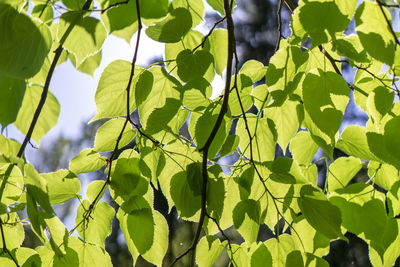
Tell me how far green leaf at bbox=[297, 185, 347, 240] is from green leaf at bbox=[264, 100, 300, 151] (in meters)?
0.08

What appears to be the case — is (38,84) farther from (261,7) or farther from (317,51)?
(261,7)

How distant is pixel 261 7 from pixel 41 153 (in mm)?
2929

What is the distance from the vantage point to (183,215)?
39cm

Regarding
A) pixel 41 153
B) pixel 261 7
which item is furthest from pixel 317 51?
pixel 41 153

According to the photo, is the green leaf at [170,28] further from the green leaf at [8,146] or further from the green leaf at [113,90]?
the green leaf at [8,146]

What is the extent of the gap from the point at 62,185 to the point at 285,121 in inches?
9.0

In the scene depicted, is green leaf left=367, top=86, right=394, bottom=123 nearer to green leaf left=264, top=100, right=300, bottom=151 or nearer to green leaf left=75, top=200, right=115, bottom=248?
green leaf left=264, top=100, right=300, bottom=151

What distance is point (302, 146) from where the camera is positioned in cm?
48

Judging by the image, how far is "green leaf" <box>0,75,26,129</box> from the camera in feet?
1.20

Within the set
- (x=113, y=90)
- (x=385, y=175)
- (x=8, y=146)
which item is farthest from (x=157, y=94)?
(x=385, y=175)

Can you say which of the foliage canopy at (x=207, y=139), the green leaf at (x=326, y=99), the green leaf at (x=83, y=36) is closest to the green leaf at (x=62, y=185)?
the foliage canopy at (x=207, y=139)

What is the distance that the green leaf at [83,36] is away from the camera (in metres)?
0.36

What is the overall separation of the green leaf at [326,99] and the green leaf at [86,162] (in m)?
0.20

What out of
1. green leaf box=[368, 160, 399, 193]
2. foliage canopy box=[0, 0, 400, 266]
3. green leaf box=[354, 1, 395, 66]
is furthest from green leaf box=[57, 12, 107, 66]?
green leaf box=[368, 160, 399, 193]
